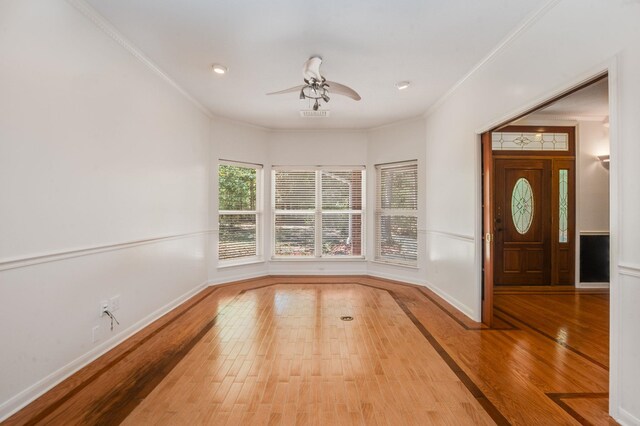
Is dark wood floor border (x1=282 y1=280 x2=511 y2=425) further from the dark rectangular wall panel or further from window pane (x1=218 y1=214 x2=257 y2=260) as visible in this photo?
the dark rectangular wall panel

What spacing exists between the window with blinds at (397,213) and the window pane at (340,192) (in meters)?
0.40

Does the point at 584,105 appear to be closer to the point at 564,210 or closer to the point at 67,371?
the point at 564,210

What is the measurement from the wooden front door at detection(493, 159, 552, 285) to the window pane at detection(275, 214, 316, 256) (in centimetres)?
327

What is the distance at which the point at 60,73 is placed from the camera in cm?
211

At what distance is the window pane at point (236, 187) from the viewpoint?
16.4 feet

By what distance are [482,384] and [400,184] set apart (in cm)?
362

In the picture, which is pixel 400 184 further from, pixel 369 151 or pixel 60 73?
pixel 60 73

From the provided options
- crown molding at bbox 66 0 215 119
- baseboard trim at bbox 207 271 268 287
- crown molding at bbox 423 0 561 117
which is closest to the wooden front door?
crown molding at bbox 423 0 561 117

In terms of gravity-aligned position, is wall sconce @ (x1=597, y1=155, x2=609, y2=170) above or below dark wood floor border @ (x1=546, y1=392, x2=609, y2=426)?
above

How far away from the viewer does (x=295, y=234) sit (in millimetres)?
5664

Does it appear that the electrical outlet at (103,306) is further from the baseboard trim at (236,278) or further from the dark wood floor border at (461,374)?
the dark wood floor border at (461,374)

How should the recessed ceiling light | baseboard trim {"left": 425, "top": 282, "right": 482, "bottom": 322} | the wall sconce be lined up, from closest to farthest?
the recessed ceiling light
baseboard trim {"left": 425, "top": 282, "right": 482, "bottom": 322}
the wall sconce

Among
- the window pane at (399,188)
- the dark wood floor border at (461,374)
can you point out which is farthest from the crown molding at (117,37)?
the dark wood floor border at (461,374)

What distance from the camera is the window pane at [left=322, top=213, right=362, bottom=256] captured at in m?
5.66
